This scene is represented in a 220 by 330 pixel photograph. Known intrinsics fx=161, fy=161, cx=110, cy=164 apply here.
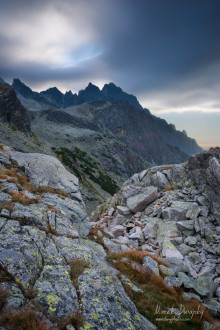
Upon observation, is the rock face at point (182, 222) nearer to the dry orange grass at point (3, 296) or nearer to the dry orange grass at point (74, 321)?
the dry orange grass at point (74, 321)

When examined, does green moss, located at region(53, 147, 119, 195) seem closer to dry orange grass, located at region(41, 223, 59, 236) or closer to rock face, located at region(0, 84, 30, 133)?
rock face, located at region(0, 84, 30, 133)

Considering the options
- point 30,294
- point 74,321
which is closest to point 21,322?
point 30,294

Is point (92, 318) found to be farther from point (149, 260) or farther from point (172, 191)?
point (172, 191)

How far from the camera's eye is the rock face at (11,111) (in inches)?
4008

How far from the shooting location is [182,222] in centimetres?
1742

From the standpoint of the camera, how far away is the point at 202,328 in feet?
25.3

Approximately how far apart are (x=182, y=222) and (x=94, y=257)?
1156cm

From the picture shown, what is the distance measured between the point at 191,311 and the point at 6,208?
37.2 feet

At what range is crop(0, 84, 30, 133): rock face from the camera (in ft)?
334

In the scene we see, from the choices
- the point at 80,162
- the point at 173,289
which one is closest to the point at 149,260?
the point at 173,289

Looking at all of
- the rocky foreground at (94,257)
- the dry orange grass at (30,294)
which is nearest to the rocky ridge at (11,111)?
the rocky foreground at (94,257)

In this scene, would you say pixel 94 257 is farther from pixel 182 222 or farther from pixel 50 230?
pixel 182 222

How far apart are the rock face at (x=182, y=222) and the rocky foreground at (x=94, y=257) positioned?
0.10 metres

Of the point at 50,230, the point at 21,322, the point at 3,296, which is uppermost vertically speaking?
the point at 3,296
